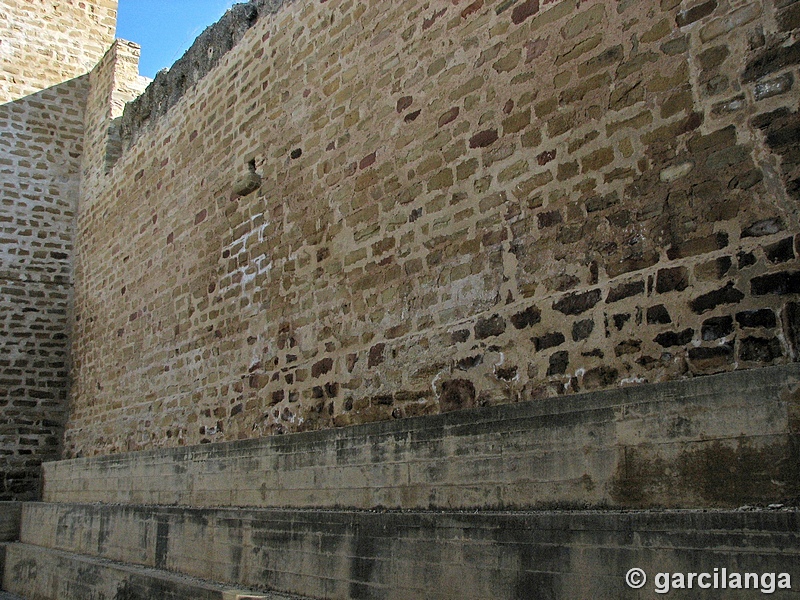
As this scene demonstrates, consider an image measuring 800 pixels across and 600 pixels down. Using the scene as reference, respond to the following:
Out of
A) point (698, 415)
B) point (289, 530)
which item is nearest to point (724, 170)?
point (698, 415)

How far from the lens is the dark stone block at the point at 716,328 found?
10.0ft

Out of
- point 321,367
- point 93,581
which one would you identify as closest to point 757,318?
point 321,367

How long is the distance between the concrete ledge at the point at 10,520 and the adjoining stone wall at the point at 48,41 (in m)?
5.91

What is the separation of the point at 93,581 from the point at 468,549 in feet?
15.1

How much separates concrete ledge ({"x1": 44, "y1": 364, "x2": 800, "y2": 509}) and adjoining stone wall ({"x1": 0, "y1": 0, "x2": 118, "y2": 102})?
8640 mm

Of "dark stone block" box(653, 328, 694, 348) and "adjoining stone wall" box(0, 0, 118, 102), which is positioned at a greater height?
"adjoining stone wall" box(0, 0, 118, 102)

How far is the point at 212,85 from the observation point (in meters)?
7.66

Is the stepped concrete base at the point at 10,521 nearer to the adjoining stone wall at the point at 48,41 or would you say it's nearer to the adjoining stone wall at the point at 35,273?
the adjoining stone wall at the point at 35,273

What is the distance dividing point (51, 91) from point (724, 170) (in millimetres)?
10930

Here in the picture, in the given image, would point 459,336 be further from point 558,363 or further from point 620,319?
point 620,319

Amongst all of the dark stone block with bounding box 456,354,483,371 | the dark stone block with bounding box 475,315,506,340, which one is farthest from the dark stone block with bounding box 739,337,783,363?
the dark stone block with bounding box 456,354,483,371

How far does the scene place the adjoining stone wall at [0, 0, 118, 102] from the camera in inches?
433

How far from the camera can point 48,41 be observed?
11.4 meters

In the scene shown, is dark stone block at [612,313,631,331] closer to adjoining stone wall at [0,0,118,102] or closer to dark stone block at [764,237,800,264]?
dark stone block at [764,237,800,264]
